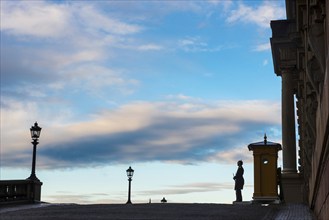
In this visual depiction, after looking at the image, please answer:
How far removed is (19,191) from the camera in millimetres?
30016

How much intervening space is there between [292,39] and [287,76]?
260 centimetres

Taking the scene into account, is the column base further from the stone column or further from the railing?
the railing

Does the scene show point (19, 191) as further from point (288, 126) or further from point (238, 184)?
point (288, 126)

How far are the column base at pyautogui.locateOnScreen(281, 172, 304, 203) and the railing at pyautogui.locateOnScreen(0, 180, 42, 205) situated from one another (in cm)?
1158

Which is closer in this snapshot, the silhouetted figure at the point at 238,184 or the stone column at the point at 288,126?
the silhouetted figure at the point at 238,184

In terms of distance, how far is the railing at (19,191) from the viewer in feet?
93.5

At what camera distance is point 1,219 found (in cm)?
1641

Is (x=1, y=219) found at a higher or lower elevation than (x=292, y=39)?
lower

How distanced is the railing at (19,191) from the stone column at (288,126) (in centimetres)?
1213

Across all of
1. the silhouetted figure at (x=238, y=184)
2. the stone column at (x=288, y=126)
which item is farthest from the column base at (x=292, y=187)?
the silhouetted figure at (x=238, y=184)

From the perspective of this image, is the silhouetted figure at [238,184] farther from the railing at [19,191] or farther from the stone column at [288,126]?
the railing at [19,191]

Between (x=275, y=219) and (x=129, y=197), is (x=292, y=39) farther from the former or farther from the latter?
(x=275, y=219)

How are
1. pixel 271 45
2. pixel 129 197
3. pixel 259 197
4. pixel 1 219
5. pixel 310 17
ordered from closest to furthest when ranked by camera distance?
pixel 310 17, pixel 1 219, pixel 259 197, pixel 271 45, pixel 129 197

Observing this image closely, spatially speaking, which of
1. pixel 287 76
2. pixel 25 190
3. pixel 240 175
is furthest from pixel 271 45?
pixel 25 190
